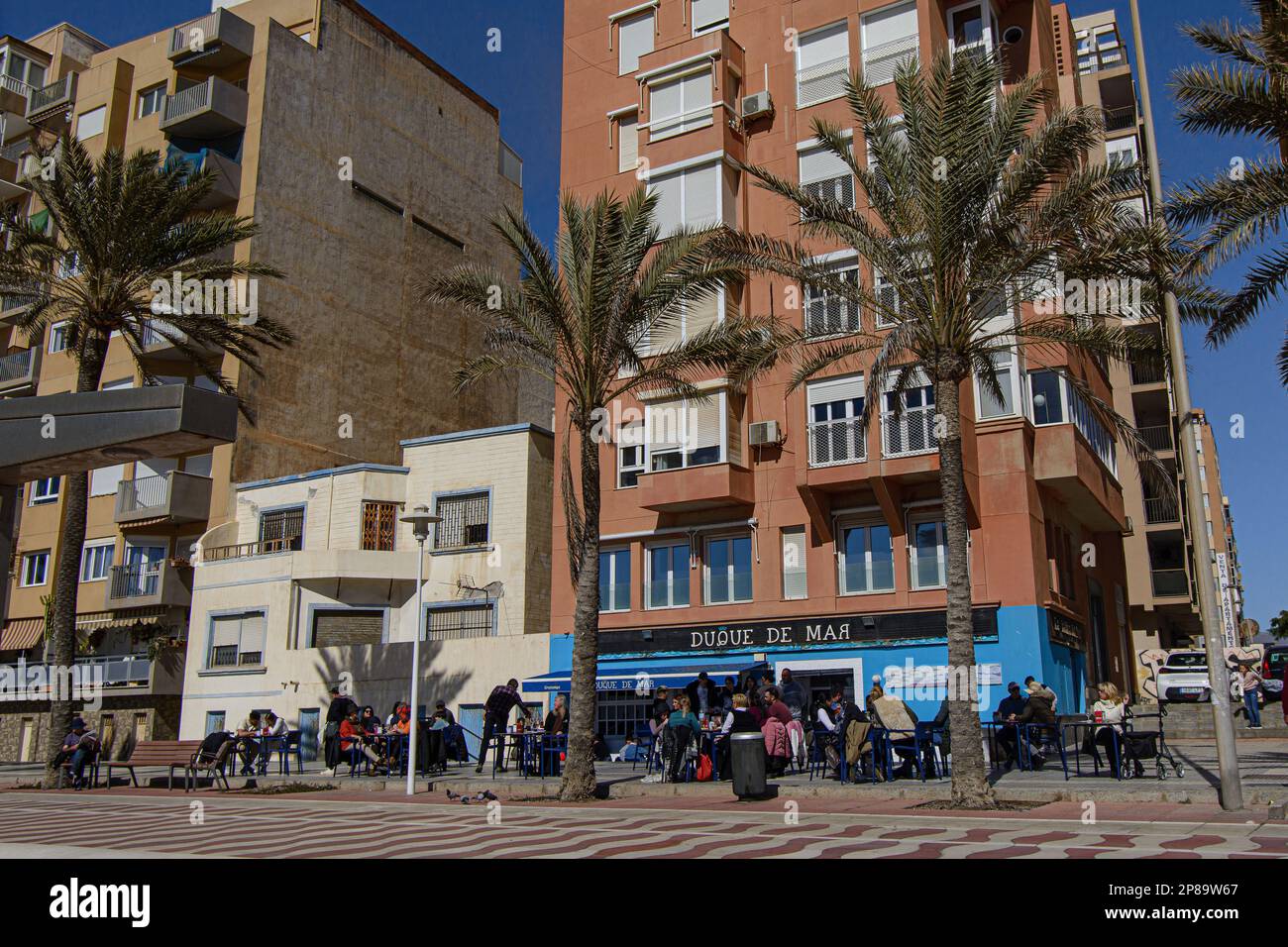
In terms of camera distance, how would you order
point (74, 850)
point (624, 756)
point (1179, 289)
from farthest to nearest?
point (624, 756) < point (1179, 289) < point (74, 850)

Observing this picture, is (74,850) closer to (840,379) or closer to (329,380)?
(840,379)

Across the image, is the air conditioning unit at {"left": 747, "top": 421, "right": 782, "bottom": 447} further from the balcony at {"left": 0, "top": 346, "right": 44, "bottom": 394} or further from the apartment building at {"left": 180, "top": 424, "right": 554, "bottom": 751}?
the balcony at {"left": 0, "top": 346, "right": 44, "bottom": 394}

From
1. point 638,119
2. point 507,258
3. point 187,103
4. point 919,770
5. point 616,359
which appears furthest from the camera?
point 507,258

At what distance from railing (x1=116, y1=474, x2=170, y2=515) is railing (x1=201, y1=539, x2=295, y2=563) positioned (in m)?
2.41

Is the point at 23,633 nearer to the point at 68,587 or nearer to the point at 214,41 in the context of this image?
the point at 68,587

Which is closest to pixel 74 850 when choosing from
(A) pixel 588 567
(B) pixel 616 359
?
(A) pixel 588 567

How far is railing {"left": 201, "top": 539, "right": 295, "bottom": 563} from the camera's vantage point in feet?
118

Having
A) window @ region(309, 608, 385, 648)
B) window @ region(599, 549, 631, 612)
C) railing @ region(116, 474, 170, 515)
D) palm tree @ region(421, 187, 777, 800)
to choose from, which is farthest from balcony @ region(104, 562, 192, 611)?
palm tree @ region(421, 187, 777, 800)

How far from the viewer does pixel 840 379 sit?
2919 cm

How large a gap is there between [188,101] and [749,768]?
35223 millimetres

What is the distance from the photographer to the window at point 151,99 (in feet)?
145

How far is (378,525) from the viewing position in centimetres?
3488

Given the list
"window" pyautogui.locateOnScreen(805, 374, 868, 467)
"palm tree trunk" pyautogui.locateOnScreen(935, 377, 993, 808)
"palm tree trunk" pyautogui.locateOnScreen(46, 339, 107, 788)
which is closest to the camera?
"palm tree trunk" pyautogui.locateOnScreen(935, 377, 993, 808)

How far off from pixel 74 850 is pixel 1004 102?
1514cm
